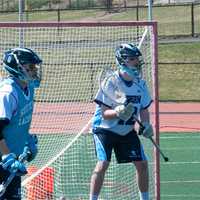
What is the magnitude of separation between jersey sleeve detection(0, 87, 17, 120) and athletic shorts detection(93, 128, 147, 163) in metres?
2.23

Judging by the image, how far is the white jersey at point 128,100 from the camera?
8.74 metres

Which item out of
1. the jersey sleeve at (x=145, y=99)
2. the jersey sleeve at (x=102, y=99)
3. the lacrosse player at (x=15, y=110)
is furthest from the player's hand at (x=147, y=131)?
the lacrosse player at (x=15, y=110)

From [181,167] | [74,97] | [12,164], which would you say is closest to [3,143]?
[12,164]

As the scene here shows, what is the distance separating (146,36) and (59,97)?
122cm

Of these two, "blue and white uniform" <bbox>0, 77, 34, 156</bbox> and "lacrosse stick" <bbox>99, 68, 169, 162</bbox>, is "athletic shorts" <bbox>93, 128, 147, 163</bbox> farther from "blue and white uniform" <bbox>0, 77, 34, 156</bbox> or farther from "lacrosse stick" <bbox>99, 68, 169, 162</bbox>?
"blue and white uniform" <bbox>0, 77, 34, 156</bbox>

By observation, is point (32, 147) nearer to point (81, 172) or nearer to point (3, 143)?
point (3, 143)

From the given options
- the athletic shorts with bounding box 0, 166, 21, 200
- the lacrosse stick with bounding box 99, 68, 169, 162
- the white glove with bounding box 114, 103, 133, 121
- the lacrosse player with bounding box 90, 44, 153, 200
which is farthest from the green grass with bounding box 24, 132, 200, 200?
the athletic shorts with bounding box 0, 166, 21, 200

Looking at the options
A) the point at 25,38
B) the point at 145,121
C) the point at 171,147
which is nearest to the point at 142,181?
the point at 145,121

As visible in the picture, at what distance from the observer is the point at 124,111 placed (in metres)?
8.42

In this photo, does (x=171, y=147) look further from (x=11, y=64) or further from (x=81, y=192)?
(x=11, y=64)

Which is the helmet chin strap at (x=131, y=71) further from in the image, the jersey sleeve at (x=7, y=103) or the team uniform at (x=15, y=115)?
Result: the jersey sleeve at (x=7, y=103)

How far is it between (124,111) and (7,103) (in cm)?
193

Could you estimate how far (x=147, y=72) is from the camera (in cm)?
977

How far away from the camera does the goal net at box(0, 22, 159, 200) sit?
9.52m
